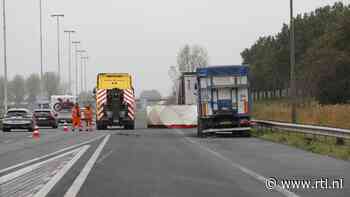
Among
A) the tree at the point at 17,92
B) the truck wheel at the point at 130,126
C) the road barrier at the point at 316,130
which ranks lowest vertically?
the truck wheel at the point at 130,126

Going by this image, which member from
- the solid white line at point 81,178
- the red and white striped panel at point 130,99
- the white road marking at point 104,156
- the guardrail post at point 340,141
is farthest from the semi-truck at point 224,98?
the red and white striped panel at point 130,99

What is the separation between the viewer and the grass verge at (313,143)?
24.1 meters

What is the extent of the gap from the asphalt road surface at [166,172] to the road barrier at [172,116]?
80.0 ft

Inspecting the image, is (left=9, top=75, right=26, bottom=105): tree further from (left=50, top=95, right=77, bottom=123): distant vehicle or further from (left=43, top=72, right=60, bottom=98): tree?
(left=50, top=95, right=77, bottom=123): distant vehicle

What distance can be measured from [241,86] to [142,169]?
17.6m

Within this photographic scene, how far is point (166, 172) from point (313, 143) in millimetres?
11989

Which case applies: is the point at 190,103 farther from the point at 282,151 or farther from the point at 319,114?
the point at 282,151

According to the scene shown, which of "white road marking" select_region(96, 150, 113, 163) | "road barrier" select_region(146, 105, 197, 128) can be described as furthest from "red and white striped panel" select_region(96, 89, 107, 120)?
"white road marking" select_region(96, 150, 113, 163)

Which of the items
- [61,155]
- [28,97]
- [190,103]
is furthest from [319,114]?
[28,97]

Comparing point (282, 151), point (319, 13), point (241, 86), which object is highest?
point (319, 13)

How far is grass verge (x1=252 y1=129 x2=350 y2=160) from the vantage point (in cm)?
2407

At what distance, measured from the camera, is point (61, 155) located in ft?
79.5

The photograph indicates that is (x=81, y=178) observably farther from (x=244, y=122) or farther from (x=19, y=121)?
(x=19, y=121)

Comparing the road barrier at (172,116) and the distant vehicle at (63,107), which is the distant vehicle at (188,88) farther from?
the distant vehicle at (63,107)
